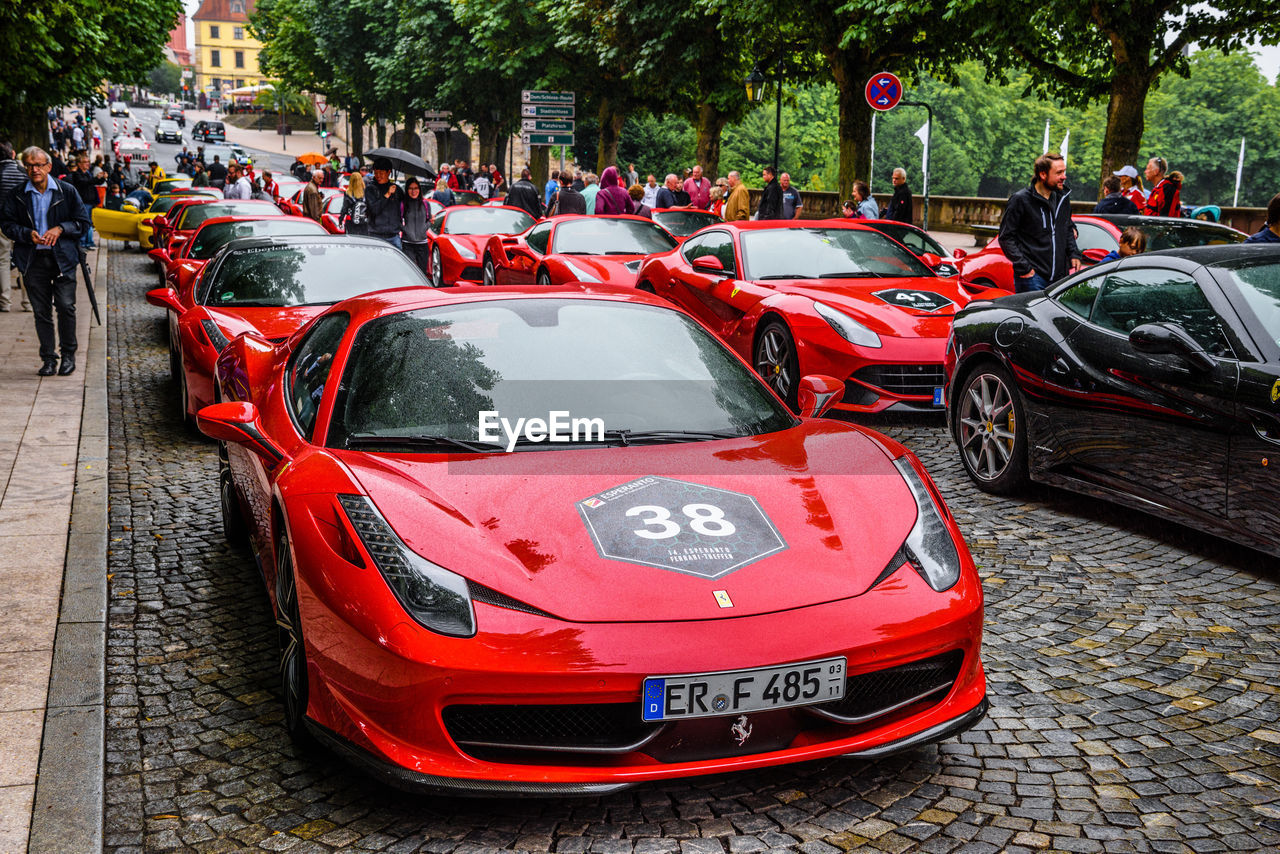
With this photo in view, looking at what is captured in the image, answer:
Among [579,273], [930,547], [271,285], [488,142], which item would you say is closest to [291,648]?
[930,547]

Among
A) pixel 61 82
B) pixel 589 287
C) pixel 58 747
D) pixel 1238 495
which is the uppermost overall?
pixel 61 82

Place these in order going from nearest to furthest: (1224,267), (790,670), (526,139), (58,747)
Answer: (790,670) < (58,747) < (1224,267) < (526,139)

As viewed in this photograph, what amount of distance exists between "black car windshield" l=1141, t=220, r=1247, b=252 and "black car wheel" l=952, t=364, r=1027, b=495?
14.3 feet

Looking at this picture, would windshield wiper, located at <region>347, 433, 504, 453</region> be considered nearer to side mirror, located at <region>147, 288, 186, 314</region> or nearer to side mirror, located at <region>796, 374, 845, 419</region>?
side mirror, located at <region>796, 374, 845, 419</region>

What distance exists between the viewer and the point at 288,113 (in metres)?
120

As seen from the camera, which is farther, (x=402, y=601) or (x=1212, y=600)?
(x=1212, y=600)

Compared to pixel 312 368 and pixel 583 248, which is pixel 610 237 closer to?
pixel 583 248

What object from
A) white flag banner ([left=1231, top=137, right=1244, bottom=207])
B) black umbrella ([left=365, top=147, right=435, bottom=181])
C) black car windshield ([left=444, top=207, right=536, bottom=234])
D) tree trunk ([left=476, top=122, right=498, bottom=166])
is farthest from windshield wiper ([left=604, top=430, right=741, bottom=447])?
white flag banner ([left=1231, top=137, right=1244, bottom=207])

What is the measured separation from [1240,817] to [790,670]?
51.3 inches

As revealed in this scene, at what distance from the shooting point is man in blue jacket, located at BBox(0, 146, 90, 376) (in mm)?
10422

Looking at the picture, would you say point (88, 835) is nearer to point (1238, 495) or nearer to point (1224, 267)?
point (1238, 495)

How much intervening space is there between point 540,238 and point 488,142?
114 feet

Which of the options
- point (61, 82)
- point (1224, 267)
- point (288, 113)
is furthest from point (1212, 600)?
point (288, 113)

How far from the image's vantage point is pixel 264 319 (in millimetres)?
8180
